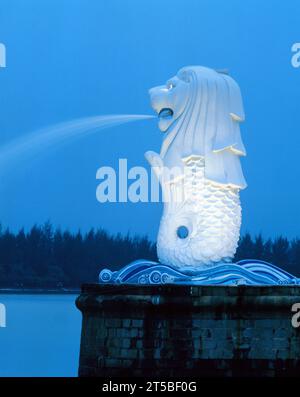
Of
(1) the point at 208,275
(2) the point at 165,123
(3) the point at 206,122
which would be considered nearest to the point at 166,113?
Result: (2) the point at 165,123

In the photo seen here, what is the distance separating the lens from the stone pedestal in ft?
48.6

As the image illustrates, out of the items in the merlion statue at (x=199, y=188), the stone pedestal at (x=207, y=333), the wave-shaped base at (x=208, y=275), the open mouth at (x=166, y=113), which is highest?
the open mouth at (x=166, y=113)

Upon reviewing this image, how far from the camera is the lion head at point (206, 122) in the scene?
51.4ft

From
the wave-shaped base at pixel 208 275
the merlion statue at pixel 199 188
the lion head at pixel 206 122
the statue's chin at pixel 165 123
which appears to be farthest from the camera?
the statue's chin at pixel 165 123

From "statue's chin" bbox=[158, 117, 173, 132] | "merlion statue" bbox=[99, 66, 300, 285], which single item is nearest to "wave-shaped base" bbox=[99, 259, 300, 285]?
"merlion statue" bbox=[99, 66, 300, 285]

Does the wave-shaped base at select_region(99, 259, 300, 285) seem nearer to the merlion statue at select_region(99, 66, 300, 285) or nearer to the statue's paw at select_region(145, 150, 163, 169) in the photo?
the merlion statue at select_region(99, 66, 300, 285)

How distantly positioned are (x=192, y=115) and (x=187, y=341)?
3165 millimetres

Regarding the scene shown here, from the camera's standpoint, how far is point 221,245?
1538 centimetres

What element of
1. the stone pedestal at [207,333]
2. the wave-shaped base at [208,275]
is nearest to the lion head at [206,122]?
the wave-shaped base at [208,275]

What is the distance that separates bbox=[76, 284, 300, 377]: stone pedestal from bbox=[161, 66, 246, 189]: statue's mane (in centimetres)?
174

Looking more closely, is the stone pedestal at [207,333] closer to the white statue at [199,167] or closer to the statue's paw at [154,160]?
the white statue at [199,167]

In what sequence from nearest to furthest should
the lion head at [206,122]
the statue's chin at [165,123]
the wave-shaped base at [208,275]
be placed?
the wave-shaped base at [208,275] < the lion head at [206,122] < the statue's chin at [165,123]
